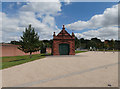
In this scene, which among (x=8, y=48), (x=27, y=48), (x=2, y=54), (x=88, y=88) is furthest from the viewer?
(x=8, y=48)

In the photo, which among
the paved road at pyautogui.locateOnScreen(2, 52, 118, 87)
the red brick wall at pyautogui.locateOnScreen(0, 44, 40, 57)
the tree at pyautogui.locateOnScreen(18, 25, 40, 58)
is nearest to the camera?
the paved road at pyautogui.locateOnScreen(2, 52, 118, 87)

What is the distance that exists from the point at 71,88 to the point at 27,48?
49.3 ft

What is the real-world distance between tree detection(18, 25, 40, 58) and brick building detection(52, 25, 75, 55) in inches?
329

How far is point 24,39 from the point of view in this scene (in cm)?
1741

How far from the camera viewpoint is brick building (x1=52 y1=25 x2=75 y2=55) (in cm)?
2595

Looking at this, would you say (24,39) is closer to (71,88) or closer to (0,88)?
(0,88)

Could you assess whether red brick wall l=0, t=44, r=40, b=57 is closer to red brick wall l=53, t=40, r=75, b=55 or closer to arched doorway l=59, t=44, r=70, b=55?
red brick wall l=53, t=40, r=75, b=55

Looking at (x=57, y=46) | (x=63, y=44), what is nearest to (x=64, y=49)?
(x=63, y=44)

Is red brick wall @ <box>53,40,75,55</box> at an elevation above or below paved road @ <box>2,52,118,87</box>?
above

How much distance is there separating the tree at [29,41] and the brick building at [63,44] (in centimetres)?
835

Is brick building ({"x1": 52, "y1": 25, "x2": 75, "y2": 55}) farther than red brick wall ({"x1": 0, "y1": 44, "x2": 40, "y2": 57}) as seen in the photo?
Yes

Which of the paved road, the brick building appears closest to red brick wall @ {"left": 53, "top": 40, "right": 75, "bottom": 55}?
the brick building

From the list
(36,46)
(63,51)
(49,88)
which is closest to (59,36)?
(63,51)

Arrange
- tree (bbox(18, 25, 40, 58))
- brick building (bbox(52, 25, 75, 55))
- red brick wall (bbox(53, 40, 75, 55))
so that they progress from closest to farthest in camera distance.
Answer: tree (bbox(18, 25, 40, 58)), red brick wall (bbox(53, 40, 75, 55)), brick building (bbox(52, 25, 75, 55))
